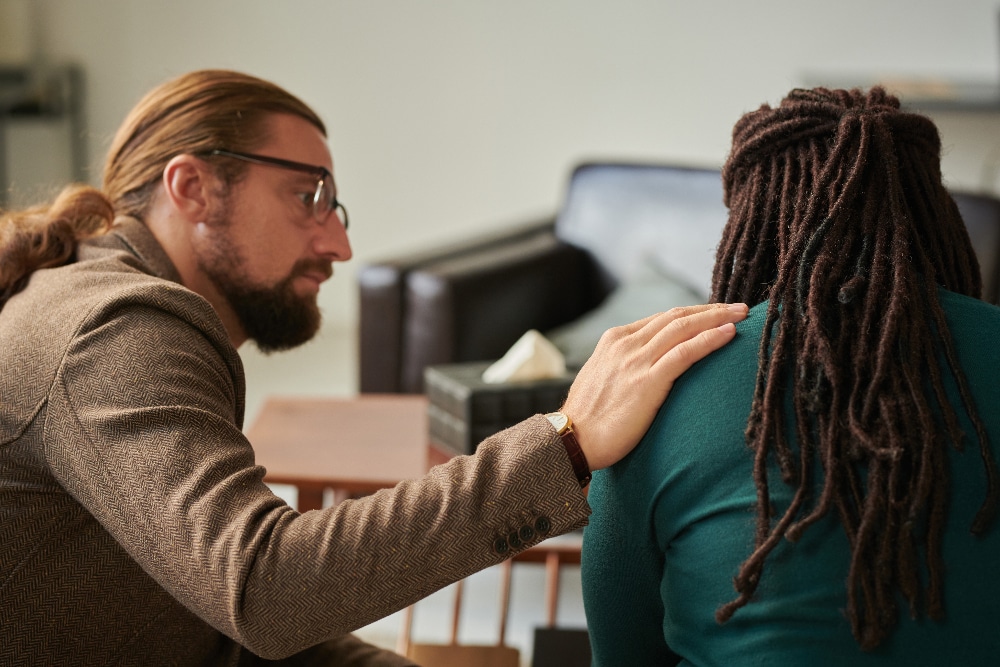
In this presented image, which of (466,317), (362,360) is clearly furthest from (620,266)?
(362,360)

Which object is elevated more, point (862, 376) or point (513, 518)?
point (862, 376)

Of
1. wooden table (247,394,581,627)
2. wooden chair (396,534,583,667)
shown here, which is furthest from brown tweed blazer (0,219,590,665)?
wooden table (247,394,581,627)

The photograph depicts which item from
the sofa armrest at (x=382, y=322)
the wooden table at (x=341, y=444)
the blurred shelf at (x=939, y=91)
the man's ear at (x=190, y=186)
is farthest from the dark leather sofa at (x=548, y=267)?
the man's ear at (x=190, y=186)

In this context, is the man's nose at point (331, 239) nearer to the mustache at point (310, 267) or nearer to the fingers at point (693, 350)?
the mustache at point (310, 267)

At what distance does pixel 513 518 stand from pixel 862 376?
0.30 meters

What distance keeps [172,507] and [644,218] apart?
2306mm

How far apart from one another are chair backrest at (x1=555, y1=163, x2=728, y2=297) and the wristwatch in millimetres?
1928

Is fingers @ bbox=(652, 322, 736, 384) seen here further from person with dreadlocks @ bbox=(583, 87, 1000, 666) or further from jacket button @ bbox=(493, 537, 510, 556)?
jacket button @ bbox=(493, 537, 510, 556)

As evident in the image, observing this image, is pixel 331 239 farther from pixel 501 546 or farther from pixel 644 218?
pixel 644 218

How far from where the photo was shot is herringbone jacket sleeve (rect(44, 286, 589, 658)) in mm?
888

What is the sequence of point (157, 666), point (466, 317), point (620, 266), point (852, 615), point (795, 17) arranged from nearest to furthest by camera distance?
point (852, 615) → point (157, 666) → point (466, 317) → point (620, 266) → point (795, 17)

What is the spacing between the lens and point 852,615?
79 centimetres

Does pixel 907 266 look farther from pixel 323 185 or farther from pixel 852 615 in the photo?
pixel 323 185

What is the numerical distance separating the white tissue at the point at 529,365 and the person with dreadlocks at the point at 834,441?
993 millimetres
